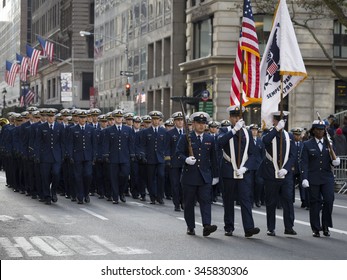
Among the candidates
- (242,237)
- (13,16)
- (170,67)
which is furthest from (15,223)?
(13,16)

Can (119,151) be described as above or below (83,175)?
above

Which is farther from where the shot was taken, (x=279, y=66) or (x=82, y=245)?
(x=279, y=66)

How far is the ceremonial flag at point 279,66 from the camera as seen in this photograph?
17500 mm

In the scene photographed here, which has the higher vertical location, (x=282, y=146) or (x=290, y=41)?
(x=290, y=41)

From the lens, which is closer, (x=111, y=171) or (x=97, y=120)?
(x=111, y=171)

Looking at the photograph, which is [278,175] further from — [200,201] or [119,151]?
[119,151]

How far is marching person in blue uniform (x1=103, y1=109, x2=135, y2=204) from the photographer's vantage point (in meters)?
24.6

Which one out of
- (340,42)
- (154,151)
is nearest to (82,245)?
(154,151)

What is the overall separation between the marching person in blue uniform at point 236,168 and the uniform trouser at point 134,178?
9.61m

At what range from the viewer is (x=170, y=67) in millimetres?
60531

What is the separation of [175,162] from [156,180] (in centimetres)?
278

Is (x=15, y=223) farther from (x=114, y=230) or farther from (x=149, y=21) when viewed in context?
(x=149, y=21)

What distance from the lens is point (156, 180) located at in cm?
2488

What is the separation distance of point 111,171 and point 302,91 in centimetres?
2785
